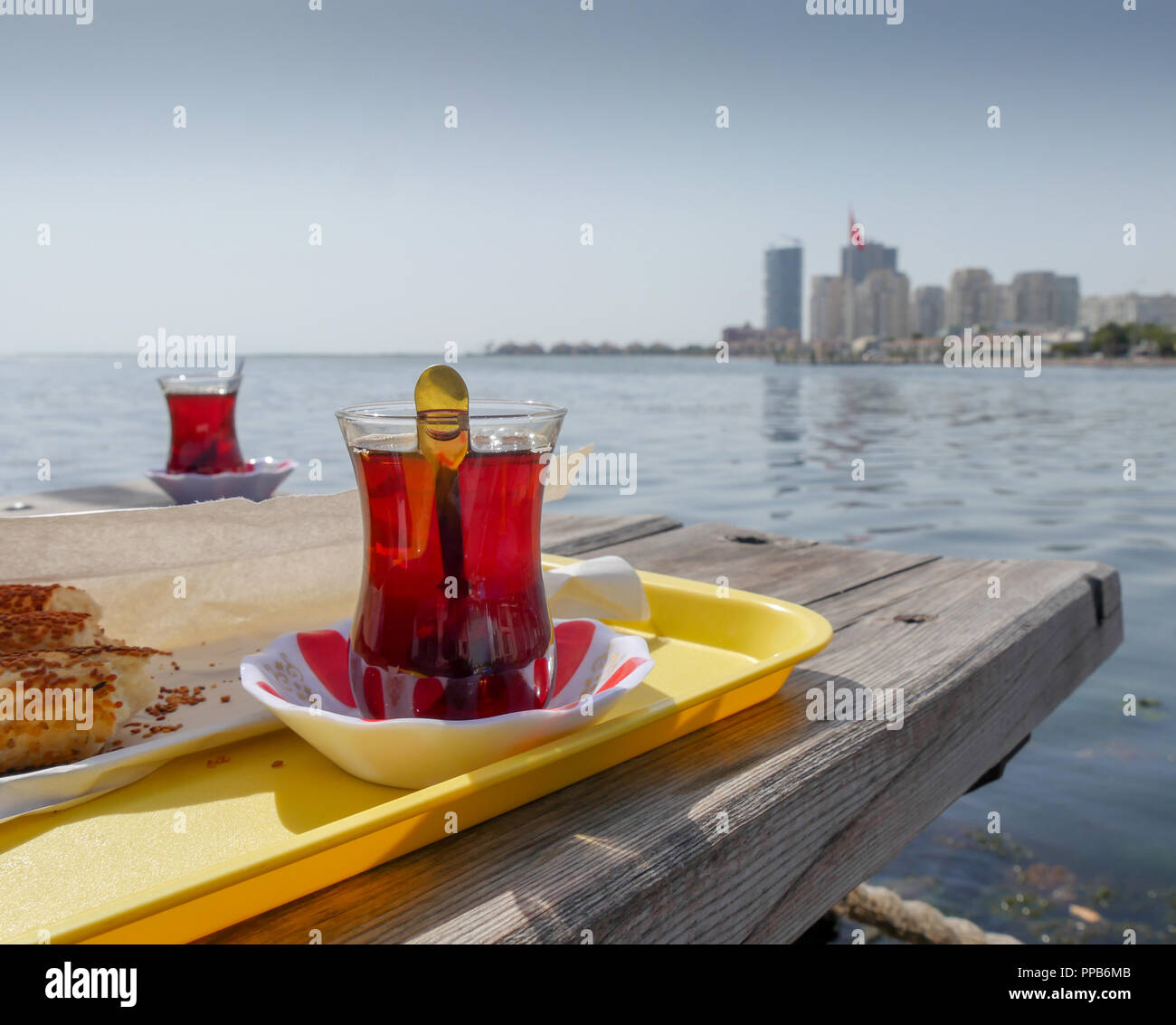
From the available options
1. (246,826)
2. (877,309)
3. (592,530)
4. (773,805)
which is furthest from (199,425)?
(877,309)

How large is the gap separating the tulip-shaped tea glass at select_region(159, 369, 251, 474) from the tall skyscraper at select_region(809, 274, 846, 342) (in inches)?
1125

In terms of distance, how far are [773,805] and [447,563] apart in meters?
0.40

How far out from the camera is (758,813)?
931 mm

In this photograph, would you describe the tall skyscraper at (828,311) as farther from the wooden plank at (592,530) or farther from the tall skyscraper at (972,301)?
the wooden plank at (592,530)

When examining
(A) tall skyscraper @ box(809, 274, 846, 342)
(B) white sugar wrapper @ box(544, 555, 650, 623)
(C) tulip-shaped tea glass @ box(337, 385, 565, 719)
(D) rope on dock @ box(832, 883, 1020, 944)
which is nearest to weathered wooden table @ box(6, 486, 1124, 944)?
(C) tulip-shaped tea glass @ box(337, 385, 565, 719)

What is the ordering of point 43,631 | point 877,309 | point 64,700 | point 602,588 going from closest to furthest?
point 64,700, point 43,631, point 602,588, point 877,309

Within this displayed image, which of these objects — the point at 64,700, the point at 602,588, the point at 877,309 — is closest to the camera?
the point at 64,700

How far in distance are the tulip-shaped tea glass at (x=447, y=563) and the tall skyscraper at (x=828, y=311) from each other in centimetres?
3018

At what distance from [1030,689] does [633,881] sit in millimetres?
1084

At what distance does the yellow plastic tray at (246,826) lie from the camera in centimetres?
65

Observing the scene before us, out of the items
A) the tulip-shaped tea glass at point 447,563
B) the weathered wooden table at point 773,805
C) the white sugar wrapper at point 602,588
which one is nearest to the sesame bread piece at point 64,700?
the tulip-shaped tea glass at point 447,563

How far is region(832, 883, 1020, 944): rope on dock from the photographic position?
2.67m

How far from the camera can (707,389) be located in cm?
2117

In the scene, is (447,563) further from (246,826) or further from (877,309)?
(877,309)
